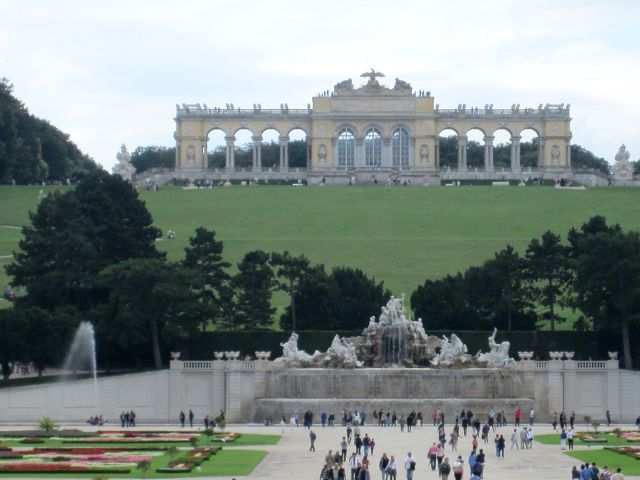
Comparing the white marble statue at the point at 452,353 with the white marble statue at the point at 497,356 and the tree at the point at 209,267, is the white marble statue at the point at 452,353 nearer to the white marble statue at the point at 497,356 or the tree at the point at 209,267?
the white marble statue at the point at 497,356

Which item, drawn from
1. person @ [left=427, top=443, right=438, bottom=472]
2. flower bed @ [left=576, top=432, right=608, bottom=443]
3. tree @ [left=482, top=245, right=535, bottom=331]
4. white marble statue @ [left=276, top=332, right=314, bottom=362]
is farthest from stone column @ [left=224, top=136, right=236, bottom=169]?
person @ [left=427, top=443, right=438, bottom=472]

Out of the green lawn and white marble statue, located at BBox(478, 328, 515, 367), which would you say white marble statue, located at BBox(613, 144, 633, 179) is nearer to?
white marble statue, located at BBox(478, 328, 515, 367)

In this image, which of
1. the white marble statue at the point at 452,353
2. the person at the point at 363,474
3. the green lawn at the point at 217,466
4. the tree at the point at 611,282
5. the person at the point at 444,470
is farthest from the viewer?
the tree at the point at 611,282

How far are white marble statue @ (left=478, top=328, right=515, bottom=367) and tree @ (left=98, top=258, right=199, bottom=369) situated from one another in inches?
424

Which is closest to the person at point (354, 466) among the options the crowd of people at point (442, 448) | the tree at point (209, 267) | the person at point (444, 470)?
the crowd of people at point (442, 448)

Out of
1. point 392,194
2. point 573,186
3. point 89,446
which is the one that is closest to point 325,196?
point 392,194

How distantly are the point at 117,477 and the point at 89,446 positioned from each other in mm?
8704

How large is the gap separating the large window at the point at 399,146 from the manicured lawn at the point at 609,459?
69171 millimetres

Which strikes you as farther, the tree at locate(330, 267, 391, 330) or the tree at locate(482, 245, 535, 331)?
the tree at locate(330, 267, 391, 330)

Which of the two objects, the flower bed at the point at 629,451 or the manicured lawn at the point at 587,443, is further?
the manicured lawn at the point at 587,443

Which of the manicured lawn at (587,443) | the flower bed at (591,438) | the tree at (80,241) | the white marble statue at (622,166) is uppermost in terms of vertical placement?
the white marble statue at (622,166)

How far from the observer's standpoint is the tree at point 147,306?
214 feet

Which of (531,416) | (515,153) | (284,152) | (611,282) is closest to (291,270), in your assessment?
(611,282)

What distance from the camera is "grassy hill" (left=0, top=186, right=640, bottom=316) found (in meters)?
80.0
